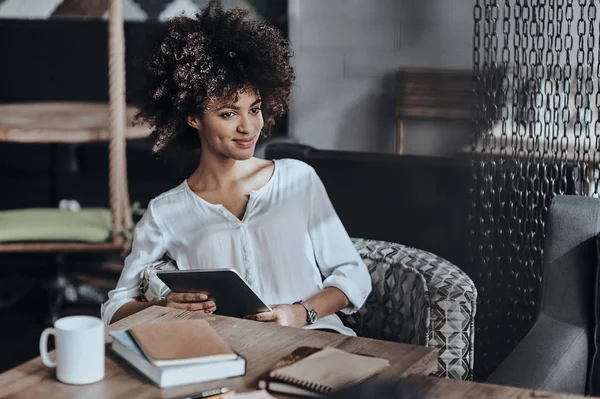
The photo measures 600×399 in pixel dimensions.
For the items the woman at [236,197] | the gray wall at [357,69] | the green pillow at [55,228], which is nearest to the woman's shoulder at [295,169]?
the woman at [236,197]

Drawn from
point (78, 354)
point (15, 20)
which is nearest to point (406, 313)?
point (78, 354)

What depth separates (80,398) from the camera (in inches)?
52.2

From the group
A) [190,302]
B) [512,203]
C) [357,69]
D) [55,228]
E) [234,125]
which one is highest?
[357,69]

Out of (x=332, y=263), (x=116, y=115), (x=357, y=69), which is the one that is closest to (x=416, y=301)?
(x=332, y=263)

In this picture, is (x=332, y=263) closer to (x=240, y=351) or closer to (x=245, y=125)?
(x=245, y=125)

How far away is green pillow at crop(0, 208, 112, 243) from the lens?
132 inches

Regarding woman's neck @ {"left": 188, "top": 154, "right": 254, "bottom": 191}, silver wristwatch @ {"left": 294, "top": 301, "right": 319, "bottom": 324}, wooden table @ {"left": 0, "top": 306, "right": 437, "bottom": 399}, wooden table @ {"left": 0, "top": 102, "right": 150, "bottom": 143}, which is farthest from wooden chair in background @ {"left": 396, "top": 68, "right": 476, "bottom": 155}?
wooden table @ {"left": 0, "top": 306, "right": 437, "bottom": 399}

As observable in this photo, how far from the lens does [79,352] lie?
1.36 m

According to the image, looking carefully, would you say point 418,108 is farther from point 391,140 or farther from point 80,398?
point 80,398

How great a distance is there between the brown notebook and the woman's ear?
0.71 metres

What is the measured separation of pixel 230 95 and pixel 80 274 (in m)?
2.74

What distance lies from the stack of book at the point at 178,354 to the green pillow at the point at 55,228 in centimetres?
Result: 193

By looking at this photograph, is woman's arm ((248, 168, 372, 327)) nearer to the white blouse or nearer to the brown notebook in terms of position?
the white blouse

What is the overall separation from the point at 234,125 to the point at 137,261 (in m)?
0.39
